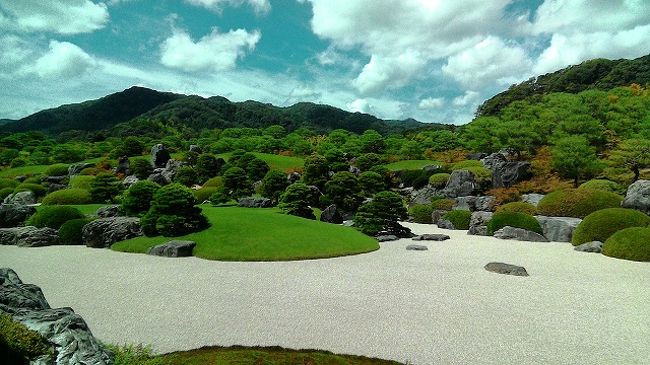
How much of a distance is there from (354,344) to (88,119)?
534 ft

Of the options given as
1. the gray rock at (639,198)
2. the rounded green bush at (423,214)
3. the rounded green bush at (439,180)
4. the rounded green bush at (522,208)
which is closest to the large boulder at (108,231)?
the rounded green bush at (423,214)

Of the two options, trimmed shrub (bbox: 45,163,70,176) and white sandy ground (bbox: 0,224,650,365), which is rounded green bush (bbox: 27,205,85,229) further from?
trimmed shrub (bbox: 45,163,70,176)

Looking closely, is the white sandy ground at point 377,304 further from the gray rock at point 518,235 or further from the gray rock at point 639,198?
the gray rock at point 639,198

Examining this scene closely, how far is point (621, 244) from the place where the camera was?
1530cm

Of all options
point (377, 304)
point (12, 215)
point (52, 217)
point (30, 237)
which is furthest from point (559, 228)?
point (12, 215)

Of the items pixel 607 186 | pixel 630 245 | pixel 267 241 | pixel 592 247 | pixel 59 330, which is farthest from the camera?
pixel 607 186

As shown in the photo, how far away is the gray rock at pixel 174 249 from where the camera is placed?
15.3 m

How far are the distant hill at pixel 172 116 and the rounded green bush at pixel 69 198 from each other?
87253mm

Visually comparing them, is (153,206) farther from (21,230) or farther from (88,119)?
(88,119)

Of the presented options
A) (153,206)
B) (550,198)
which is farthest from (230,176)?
(550,198)

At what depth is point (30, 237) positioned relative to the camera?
18531 mm

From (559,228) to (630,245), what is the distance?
16.2 feet

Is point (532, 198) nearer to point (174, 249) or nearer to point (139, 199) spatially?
point (174, 249)

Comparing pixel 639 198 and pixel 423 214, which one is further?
pixel 423 214
